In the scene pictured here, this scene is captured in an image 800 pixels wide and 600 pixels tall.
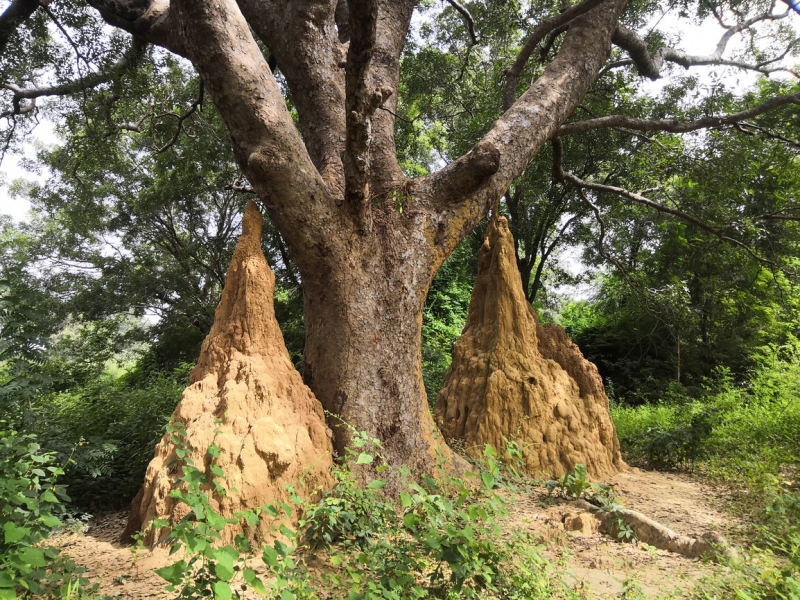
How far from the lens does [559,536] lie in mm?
3777

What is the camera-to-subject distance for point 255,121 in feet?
12.7

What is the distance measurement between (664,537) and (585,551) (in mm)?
630

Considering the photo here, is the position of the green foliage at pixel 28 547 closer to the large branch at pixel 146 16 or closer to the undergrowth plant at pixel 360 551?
the undergrowth plant at pixel 360 551

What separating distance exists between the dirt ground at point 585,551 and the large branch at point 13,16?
5484 millimetres

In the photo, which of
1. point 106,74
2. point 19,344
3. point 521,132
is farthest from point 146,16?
point 521,132

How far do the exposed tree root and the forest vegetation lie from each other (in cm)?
21

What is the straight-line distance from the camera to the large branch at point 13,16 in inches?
223

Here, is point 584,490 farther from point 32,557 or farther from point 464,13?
point 464,13

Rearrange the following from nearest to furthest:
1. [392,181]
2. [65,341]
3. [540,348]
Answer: [392,181] → [540,348] → [65,341]

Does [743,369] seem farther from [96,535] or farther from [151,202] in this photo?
[151,202]

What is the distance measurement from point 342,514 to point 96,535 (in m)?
1.92

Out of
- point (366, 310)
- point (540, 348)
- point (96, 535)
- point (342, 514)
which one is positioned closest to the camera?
point (342, 514)

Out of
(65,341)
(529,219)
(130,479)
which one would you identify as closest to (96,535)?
(130,479)

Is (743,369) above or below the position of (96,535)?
above
